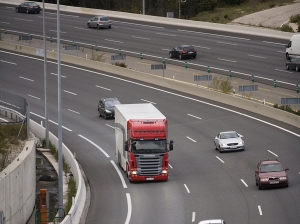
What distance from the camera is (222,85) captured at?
56.8 m

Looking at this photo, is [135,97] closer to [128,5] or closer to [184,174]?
[184,174]

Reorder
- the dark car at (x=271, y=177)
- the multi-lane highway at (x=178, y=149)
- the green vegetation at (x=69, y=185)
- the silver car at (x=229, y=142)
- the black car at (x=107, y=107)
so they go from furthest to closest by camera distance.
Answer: the black car at (x=107, y=107)
the silver car at (x=229, y=142)
the dark car at (x=271, y=177)
the green vegetation at (x=69, y=185)
the multi-lane highway at (x=178, y=149)

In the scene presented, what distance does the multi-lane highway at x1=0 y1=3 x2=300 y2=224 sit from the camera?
31.4 m

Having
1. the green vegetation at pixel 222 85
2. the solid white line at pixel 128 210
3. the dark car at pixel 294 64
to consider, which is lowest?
the solid white line at pixel 128 210

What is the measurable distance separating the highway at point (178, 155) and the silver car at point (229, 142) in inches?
14.4

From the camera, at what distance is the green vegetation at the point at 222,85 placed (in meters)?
56.8

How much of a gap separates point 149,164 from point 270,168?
5.76m

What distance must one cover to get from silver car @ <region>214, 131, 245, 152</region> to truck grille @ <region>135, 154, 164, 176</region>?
23.3 ft

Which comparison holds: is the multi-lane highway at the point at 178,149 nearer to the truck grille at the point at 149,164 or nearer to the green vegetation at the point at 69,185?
the truck grille at the point at 149,164

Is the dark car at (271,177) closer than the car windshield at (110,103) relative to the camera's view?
Yes

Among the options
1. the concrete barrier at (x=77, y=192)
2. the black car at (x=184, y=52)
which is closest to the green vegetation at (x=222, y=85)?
the black car at (x=184, y=52)

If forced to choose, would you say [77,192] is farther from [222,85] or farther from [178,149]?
[222,85]

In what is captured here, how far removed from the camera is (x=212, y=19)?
100812mm

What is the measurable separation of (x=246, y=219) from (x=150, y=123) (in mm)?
8822
